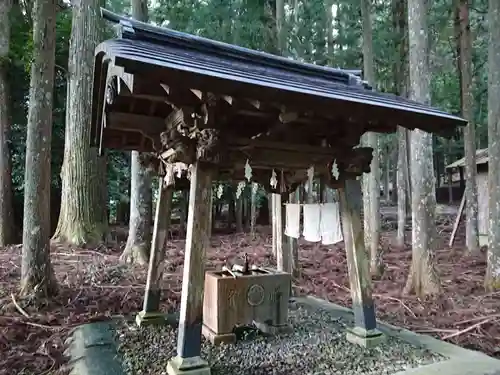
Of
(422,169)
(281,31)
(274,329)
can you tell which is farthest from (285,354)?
(281,31)

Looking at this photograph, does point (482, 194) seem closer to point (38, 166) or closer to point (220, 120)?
point (220, 120)

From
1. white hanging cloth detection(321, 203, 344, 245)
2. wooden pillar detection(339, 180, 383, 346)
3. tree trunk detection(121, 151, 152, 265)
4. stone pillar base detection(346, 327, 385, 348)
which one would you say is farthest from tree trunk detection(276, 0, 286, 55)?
stone pillar base detection(346, 327, 385, 348)

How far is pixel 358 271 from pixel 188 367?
6.64 ft

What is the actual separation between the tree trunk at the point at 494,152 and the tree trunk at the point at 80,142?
7579 millimetres

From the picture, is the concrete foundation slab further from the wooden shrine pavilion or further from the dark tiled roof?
the dark tiled roof

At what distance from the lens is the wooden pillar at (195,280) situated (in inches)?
133


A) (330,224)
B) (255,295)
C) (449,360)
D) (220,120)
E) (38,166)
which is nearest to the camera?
(220,120)

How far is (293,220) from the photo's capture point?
213 inches

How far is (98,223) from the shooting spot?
28.2 ft

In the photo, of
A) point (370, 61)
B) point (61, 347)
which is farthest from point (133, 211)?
point (370, 61)

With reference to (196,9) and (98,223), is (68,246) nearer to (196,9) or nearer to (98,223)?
(98,223)

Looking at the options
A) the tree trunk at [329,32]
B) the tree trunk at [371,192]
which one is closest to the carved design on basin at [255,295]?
the tree trunk at [371,192]

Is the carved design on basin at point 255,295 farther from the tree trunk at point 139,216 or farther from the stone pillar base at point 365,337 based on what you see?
the tree trunk at point 139,216

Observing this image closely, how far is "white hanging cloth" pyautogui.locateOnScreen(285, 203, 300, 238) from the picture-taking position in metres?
5.34
